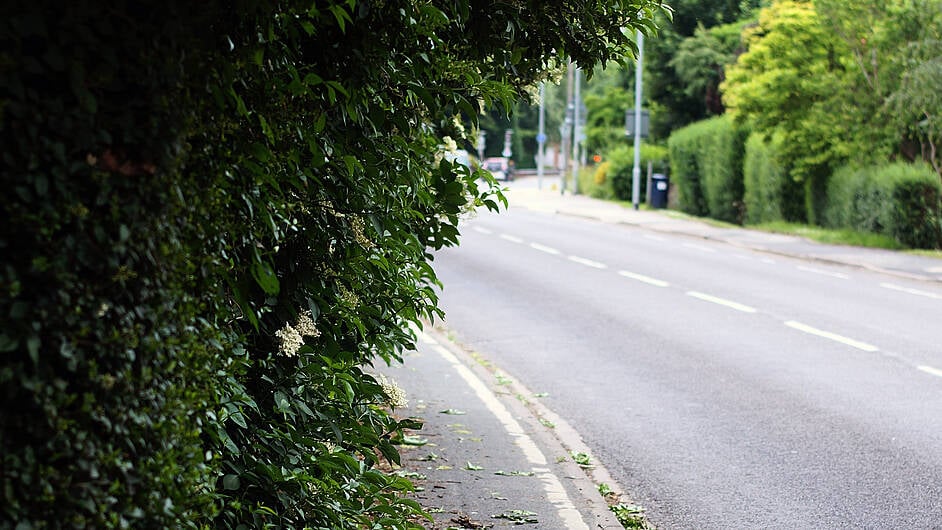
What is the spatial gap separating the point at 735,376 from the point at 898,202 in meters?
14.9

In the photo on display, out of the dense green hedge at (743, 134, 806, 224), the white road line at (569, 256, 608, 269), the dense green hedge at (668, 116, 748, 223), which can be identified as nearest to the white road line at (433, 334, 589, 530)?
the white road line at (569, 256, 608, 269)

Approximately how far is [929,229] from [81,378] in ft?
77.8

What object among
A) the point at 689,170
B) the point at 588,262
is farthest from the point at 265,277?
the point at 689,170

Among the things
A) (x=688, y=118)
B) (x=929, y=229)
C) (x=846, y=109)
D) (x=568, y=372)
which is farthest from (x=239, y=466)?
(x=688, y=118)

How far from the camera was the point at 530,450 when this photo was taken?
24.9 feet

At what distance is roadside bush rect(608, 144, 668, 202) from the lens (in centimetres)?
4547

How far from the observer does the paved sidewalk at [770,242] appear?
20922mm

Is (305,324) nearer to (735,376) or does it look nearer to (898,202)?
(735,376)

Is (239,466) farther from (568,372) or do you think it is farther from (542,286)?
(542,286)

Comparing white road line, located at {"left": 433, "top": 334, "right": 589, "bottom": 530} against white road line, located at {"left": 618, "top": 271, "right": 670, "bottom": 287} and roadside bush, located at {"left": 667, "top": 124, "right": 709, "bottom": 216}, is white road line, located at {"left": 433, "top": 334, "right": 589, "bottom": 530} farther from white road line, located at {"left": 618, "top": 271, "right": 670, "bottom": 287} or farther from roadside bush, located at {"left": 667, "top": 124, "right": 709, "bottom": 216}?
roadside bush, located at {"left": 667, "top": 124, "right": 709, "bottom": 216}

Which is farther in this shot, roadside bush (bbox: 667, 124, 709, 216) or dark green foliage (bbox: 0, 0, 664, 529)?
roadside bush (bbox: 667, 124, 709, 216)

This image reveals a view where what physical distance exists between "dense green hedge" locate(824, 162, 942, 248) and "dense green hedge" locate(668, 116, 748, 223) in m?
7.69

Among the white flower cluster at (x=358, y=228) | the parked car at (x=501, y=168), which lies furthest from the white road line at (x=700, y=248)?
the parked car at (x=501, y=168)

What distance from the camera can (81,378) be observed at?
2.41 metres
